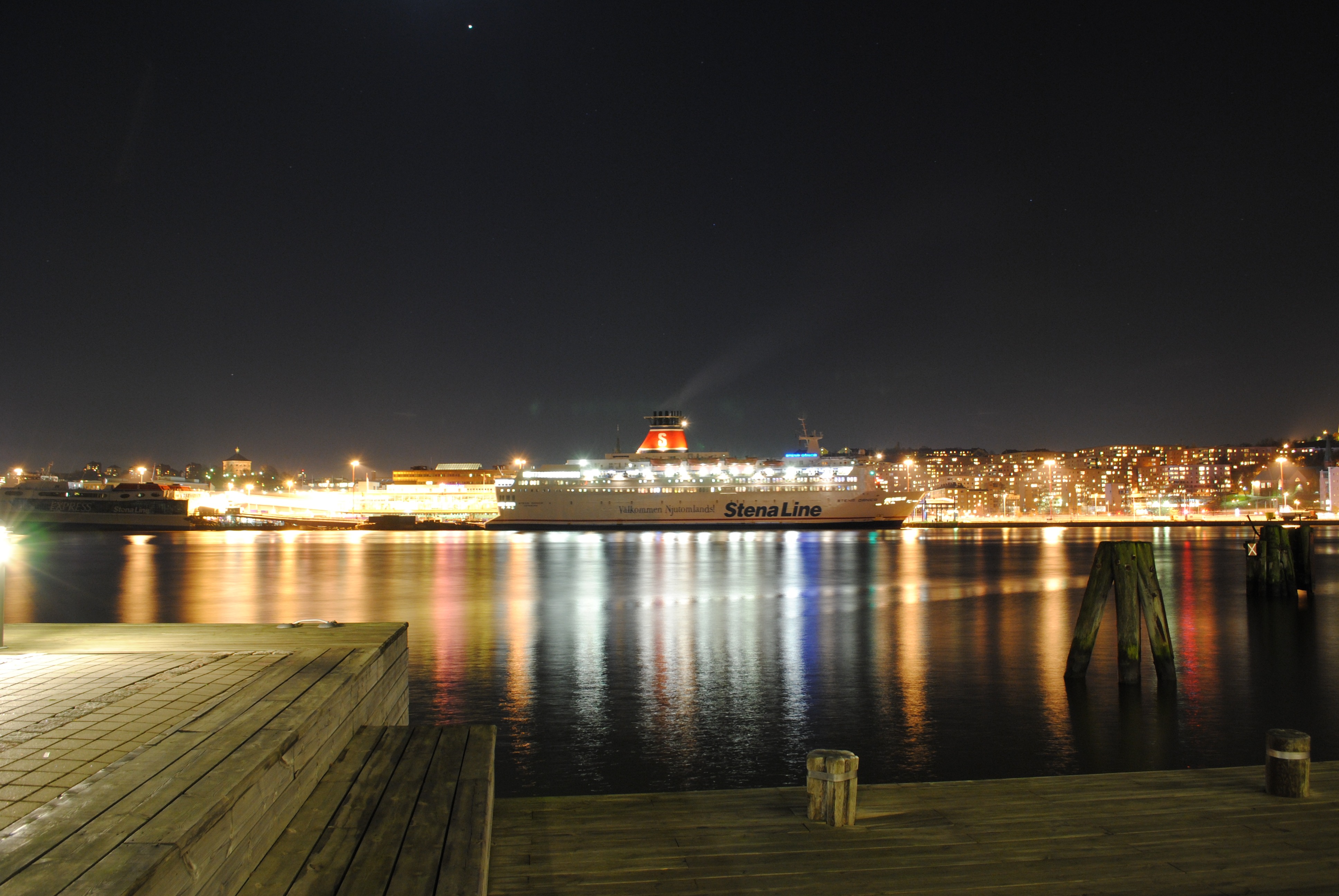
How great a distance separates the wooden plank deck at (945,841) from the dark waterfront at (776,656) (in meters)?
2.72

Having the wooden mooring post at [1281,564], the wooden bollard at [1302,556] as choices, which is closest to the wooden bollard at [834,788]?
the wooden mooring post at [1281,564]

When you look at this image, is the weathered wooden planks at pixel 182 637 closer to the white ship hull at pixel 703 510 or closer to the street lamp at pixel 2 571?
the street lamp at pixel 2 571

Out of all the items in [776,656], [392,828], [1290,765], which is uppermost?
[392,828]

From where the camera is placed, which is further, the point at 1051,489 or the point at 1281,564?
the point at 1051,489

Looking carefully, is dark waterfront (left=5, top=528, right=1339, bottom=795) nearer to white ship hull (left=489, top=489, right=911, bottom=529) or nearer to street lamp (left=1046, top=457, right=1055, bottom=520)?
white ship hull (left=489, top=489, right=911, bottom=529)

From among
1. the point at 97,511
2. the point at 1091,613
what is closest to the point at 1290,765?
the point at 1091,613

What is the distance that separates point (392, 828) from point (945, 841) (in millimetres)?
2281

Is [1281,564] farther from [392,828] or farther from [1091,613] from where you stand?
[392,828]

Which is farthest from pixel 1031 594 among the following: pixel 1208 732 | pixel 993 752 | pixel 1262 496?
pixel 1262 496

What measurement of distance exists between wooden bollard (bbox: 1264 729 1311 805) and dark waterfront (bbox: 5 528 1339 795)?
310 centimetres

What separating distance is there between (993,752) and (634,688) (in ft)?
14.4

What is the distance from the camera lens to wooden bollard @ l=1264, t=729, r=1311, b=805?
4125 mm

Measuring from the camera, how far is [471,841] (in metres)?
3.00

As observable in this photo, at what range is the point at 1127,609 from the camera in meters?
9.60
